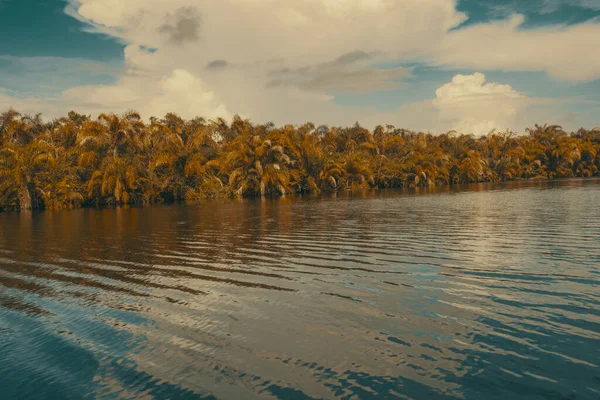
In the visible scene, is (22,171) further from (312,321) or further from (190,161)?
(312,321)

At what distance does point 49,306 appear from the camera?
10.6 meters

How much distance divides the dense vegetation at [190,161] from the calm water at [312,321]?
40.4 meters

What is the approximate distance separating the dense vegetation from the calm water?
40.4 m

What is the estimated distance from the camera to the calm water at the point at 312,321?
6297 millimetres

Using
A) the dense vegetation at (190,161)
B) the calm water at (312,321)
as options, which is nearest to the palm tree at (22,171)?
the dense vegetation at (190,161)

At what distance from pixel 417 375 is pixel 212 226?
22789mm

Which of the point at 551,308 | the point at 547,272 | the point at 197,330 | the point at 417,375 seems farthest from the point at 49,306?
the point at 547,272

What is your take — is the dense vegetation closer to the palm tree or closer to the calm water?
the palm tree

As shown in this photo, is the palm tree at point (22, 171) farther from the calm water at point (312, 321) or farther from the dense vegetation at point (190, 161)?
the calm water at point (312, 321)

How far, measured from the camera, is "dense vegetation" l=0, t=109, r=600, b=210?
54.2 m

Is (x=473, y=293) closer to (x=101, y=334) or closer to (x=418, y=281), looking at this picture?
(x=418, y=281)

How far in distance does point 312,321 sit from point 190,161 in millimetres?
60538

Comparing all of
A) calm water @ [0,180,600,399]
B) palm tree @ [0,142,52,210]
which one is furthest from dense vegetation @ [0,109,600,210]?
calm water @ [0,180,600,399]

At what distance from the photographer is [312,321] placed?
8875mm
